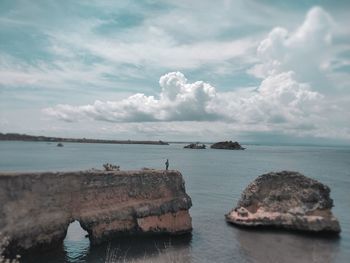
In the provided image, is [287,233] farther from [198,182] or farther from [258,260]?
[198,182]

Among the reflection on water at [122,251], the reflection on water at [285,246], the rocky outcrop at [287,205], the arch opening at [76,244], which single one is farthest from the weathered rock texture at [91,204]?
the rocky outcrop at [287,205]

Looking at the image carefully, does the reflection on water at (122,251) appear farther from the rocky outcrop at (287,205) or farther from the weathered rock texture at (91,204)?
the rocky outcrop at (287,205)

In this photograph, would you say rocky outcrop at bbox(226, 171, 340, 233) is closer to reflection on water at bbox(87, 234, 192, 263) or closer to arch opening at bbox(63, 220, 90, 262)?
reflection on water at bbox(87, 234, 192, 263)

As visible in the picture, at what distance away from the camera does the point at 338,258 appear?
29.6 metres

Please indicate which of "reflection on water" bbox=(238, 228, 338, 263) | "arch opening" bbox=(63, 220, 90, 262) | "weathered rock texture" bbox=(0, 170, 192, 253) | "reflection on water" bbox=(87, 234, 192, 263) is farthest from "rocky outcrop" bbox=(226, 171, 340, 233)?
"arch opening" bbox=(63, 220, 90, 262)

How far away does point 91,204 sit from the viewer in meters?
30.7

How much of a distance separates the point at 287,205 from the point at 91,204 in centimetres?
1801

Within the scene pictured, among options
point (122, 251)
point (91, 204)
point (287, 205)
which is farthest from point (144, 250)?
→ point (287, 205)

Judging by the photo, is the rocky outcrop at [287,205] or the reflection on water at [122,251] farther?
the rocky outcrop at [287,205]

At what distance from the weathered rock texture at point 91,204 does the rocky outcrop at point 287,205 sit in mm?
6597

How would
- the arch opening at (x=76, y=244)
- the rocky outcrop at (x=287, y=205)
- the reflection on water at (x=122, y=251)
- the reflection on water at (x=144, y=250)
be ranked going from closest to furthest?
1. the reflection on water at (x=122, y=251)
2. the reflection on water at (x=144, y=250)
3. the arch opening at (x=76, y=244)
4. the rocky outcrop at (x=287, y=205)

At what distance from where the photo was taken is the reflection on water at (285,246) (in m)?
29.2

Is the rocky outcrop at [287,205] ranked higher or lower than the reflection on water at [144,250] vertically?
higher

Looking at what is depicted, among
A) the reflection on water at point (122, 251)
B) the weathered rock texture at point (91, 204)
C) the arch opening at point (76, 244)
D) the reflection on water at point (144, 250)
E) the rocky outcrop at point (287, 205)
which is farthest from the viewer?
the rocky outcrop at point (287, 205)
